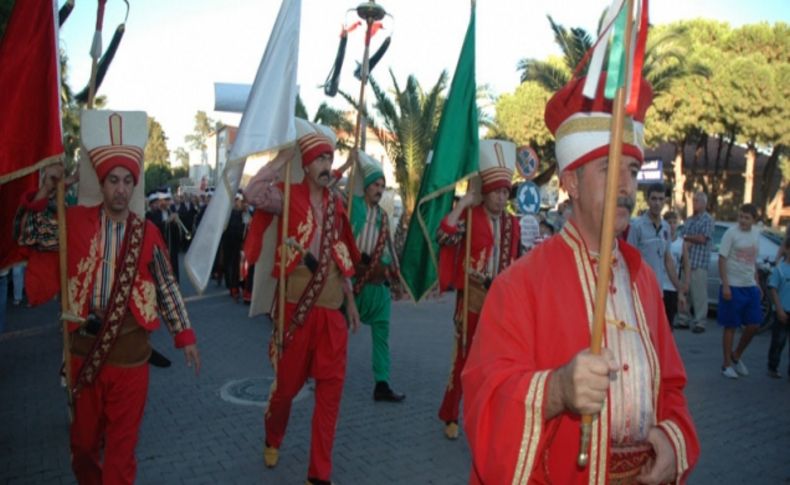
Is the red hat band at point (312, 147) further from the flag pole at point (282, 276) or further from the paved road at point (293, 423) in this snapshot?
the paved road at point (293, 423)

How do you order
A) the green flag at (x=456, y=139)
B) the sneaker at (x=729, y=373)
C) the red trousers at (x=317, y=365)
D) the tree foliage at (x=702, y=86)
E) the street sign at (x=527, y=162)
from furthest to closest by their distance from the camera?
the tree foliage at (x=702, y=86) → the street sign at (x=527, y=162) → the sneaker at (x=729, y=373) → the green flag at (x=456, y=139) → the red trousers at (x=317, y=365)

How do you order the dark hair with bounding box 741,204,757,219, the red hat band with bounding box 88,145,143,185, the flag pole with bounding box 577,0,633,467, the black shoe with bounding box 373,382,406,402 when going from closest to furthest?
the flag pole with bounding box 577,0,633,467 < the red hat band with bounding box 88,145,143,185 < the black shoe with bounding box 373,382,406,402 < the dark hair with bounding box 741,204,757,219

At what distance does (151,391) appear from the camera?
6699 millimetres

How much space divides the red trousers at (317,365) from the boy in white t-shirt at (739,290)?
575 centimetres

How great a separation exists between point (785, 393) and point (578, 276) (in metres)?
6.70

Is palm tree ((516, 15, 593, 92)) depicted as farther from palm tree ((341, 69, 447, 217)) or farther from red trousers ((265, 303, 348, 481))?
red trousers ((265, 303, 348, 481))

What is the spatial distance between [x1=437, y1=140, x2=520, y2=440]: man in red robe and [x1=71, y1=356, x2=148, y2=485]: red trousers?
2713mm

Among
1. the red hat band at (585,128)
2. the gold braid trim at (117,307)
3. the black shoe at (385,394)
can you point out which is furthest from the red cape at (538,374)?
the black shoe at (385,394)

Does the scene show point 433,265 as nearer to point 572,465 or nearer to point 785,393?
point 572,465

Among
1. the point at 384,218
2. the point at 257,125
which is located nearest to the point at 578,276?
the point at 257,125

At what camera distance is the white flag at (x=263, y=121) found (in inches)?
159

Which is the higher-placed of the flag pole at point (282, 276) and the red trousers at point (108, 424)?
the flag pole at point (282, 276)

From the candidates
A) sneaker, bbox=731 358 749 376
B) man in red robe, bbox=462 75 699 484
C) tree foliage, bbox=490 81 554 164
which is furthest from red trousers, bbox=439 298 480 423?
tree foliage, bbox=490 81 554 164

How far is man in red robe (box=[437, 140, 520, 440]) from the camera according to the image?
5.40 meters
